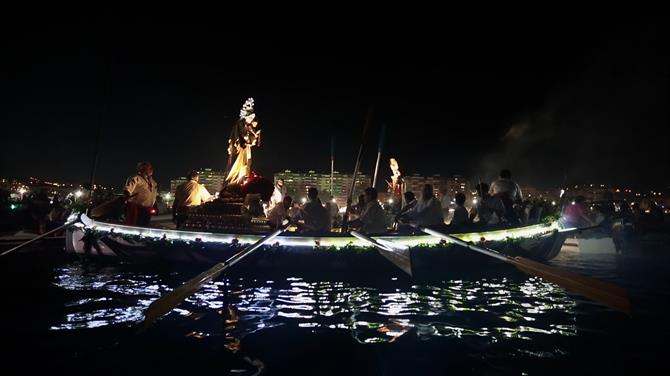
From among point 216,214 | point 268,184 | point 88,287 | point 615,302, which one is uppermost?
point 268,184

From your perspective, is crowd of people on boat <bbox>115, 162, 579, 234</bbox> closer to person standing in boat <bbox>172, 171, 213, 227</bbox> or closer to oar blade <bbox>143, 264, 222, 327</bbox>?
person standing in boat <bbox>172, 171, 213, 227</bbox>

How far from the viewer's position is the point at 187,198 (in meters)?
12.1

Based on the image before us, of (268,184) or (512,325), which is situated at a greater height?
(268,184)

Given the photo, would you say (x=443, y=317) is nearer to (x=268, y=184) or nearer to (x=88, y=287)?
(x=88, y=287)

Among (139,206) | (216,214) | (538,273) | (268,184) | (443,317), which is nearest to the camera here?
(443,317)

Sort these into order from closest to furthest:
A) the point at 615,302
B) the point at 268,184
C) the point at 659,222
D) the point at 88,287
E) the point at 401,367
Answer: the point at 401,367, the point at 615,302, the point at 88,287, the point at 268,184, the point at 659,222

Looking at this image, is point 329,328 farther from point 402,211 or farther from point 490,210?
point 490,210

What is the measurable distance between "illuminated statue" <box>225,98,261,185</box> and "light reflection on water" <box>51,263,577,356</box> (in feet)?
19.3

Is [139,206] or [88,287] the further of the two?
[139,206]

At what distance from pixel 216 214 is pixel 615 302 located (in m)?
10.3

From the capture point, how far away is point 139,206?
1079 centimetres

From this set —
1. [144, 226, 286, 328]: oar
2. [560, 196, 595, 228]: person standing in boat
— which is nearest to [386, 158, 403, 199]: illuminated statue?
[560, 196, 595, 228]: person standing in boat

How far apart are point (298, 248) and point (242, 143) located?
21.3 feet

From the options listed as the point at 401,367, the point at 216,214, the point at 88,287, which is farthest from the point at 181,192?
the point at 401,367
